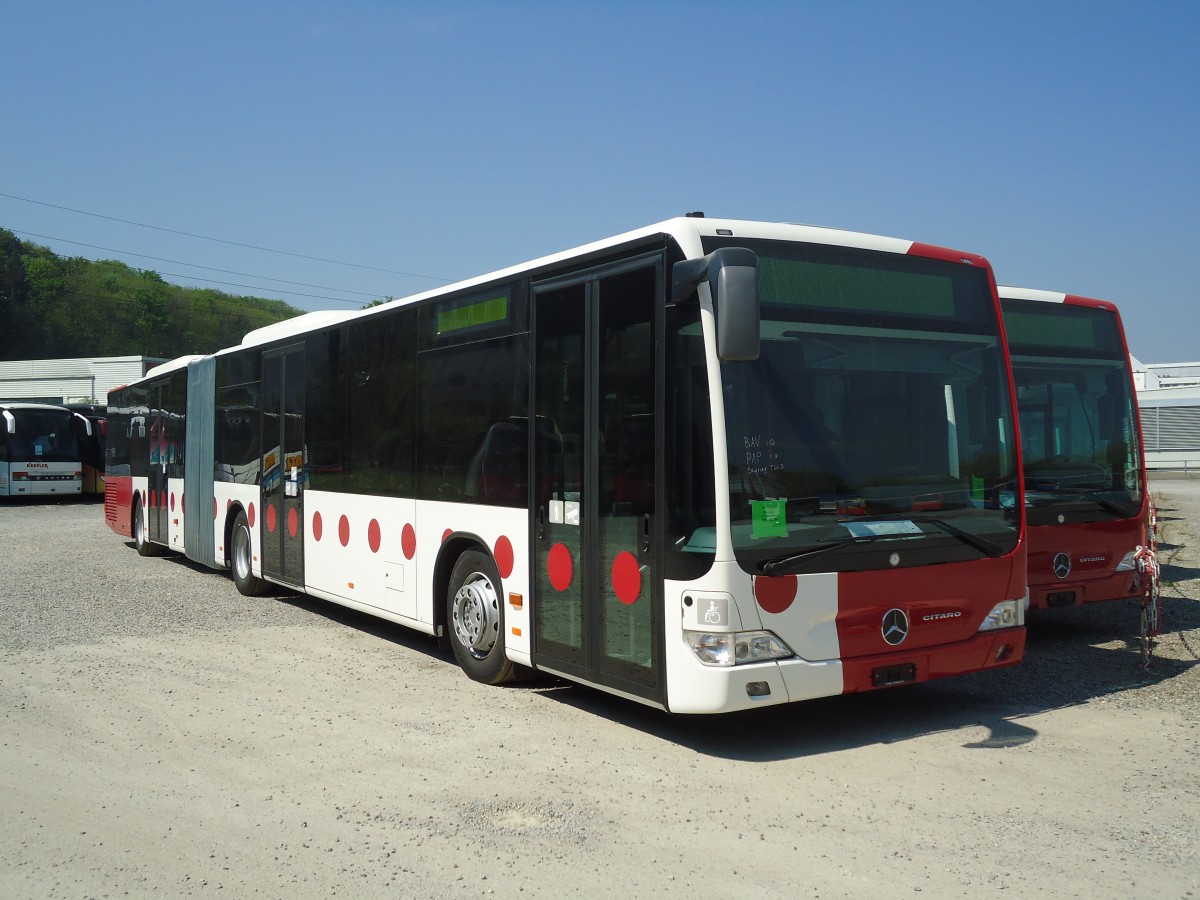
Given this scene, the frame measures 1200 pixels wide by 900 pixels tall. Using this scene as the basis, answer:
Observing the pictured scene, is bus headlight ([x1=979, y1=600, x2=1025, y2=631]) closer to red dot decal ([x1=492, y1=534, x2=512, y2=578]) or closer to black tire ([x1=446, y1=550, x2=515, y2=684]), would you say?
red dot decal ([x1=492, y1=534, x2=512, y2=578])

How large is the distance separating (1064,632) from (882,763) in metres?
5.35

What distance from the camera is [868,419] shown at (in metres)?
6.32

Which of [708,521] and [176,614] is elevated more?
[708,521]

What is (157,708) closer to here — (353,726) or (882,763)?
(353,726)

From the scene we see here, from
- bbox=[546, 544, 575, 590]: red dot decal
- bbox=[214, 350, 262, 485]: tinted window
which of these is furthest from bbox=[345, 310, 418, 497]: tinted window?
bbox=[214, 350, 262, 485]: tinted window

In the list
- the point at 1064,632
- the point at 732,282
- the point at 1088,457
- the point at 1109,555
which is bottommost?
the point at 1064,632

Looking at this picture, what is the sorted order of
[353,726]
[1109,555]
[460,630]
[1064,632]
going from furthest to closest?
[1064,632], [1109,555], [460,630], [353,726]

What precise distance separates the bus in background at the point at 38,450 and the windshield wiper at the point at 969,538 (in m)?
31.5

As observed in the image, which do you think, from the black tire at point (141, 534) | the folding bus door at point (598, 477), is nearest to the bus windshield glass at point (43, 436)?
the black tire at point (141, 534)

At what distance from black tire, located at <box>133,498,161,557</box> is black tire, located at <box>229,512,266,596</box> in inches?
190

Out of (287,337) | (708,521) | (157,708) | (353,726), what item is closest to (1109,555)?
(708,521)

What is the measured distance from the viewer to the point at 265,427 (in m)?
12.4

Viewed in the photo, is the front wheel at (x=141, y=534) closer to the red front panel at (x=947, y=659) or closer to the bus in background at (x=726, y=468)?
the bus in background at (x=726, y=468)

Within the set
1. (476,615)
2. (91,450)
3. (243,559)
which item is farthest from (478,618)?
(91,450)
